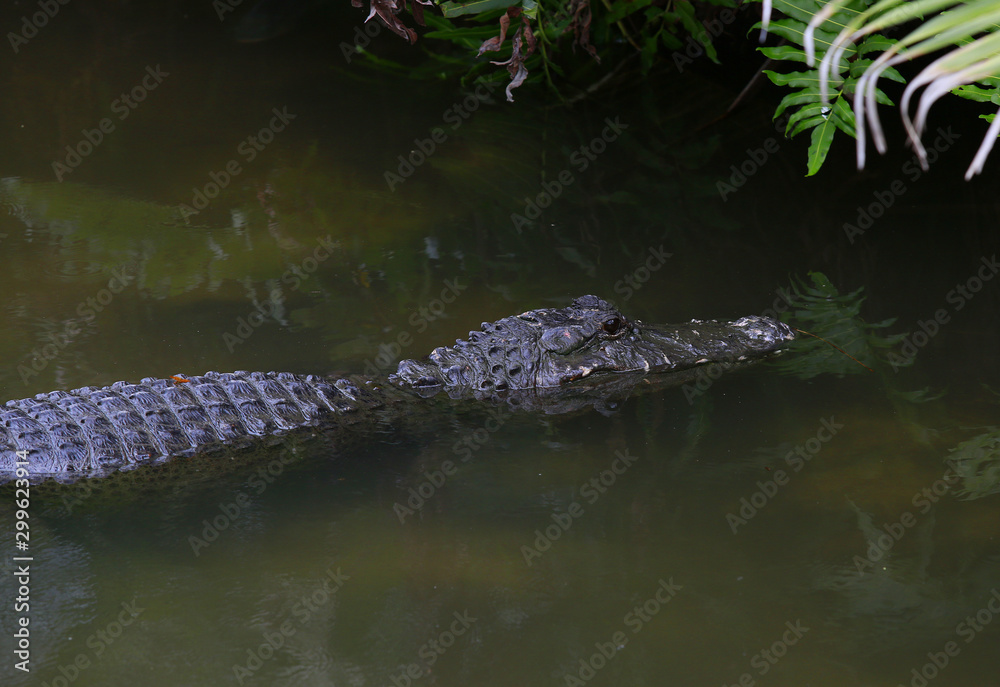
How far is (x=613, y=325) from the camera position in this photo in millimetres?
4965

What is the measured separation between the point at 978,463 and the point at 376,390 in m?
2.92

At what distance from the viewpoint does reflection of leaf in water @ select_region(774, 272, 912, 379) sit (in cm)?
500

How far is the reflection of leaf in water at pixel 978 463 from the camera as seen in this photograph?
396 centimetres

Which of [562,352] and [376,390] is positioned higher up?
[562,352]

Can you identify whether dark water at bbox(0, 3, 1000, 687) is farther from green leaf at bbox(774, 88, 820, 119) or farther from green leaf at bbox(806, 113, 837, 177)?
green leaf at bbox(774, 88, 820, 119)

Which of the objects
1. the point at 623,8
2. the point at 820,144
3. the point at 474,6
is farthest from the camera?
the point at 623,8

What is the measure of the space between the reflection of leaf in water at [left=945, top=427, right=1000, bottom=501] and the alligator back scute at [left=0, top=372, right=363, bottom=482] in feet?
9.56

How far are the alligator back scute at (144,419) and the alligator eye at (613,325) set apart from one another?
1.51 m

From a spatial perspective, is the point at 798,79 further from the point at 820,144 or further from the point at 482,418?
the point at 482,418

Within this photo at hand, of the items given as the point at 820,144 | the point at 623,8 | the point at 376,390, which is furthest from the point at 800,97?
the point at 623,8

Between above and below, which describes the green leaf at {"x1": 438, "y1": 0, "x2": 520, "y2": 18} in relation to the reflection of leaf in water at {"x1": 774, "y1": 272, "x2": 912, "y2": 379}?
above

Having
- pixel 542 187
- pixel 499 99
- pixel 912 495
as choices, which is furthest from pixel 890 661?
pixel 499 99

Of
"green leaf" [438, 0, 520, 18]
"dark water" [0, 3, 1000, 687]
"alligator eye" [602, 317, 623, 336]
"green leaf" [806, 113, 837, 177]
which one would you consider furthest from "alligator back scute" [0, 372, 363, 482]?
"green leaf" [806, 113, 837, 177]

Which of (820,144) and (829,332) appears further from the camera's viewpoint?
(829,332)
